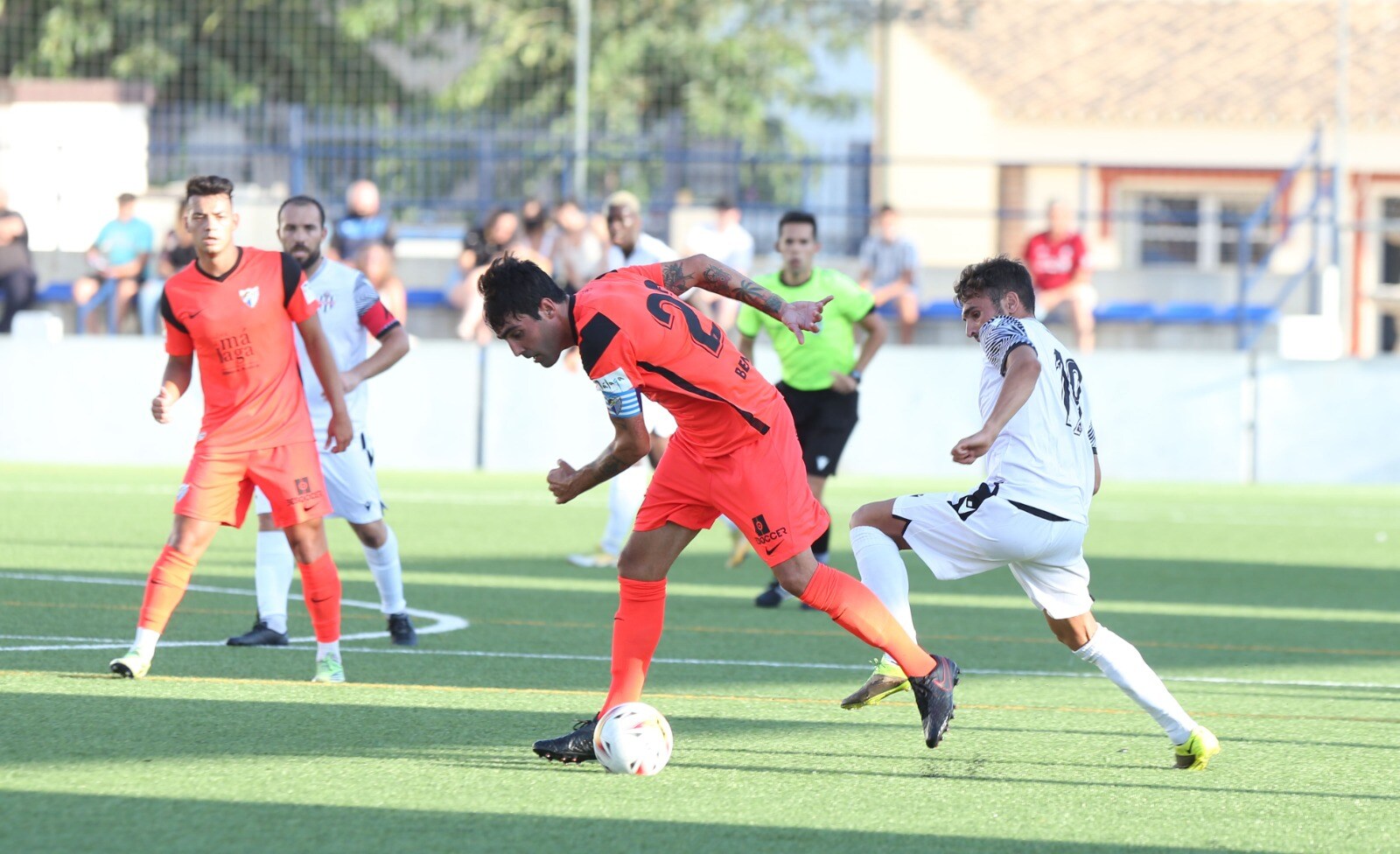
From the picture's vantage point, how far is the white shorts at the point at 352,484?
848cm

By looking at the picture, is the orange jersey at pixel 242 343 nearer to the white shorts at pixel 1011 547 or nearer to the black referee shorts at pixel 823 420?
the white shorts at pixel 1011 547

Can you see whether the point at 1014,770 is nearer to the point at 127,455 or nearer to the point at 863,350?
the point at 863,350

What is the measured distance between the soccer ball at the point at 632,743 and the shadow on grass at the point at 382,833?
0.54m

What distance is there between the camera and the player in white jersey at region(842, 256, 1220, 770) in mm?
6086

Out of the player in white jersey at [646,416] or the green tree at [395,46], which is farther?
the green tree at [395,46]

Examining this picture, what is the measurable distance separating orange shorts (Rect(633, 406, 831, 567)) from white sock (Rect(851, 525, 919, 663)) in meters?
0.52

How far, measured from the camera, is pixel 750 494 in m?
5.92

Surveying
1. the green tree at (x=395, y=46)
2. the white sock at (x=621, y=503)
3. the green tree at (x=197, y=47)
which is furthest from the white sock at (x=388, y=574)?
the green tree at (x=197, y=47)

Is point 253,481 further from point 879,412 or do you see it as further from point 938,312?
point 938,312

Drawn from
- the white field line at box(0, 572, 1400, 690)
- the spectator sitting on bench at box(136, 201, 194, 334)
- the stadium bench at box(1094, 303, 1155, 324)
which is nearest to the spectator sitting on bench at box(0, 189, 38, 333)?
the spectator sitting on bench at box(136, 201, 194, 334)

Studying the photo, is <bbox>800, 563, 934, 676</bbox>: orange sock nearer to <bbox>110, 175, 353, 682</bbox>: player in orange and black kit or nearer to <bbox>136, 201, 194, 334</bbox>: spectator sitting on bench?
<bbox>110, 175, 353, 682</bbox>: player in orange and black kit

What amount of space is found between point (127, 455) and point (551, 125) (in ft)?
25.6

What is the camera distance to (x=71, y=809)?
199 inches

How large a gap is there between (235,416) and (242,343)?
273mm
